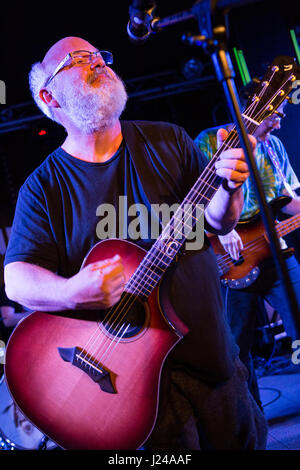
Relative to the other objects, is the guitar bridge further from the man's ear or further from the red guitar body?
the man's ear

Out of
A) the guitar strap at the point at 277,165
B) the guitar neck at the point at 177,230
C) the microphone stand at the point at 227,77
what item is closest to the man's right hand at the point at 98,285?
the guitar neck at the point at 177,230

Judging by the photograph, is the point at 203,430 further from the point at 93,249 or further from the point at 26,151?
the point at 26,151

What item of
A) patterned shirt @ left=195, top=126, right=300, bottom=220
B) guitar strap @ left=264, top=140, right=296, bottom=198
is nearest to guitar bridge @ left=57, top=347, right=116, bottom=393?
patterned shirt @ left=195, top=126, right=300, bottom=220

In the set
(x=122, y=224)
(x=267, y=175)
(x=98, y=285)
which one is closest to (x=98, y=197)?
(x=122, y=224)

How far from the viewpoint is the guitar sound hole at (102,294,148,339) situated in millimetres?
1761

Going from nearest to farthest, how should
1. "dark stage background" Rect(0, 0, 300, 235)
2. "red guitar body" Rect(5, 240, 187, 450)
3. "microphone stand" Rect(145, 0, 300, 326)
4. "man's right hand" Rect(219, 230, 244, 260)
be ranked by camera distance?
"microphone stand" Rect(145, 0, 300, 326)
"red guitar body" Rect(5, 240, 187, 450)
"man's right hand" Rect(219, 230, 244, 260)
"dark stage background" Rect(0, 0, 300, 235)

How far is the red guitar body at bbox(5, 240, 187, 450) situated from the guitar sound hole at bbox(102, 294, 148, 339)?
0.7 inches

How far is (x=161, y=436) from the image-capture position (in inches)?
66.1

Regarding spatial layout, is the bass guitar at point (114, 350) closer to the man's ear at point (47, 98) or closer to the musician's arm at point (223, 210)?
the musician's arm at point (223, 210)

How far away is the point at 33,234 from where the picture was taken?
1.91 meters

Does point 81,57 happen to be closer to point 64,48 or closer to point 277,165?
point 64,48

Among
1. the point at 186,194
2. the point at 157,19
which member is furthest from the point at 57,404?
the point at 157,19

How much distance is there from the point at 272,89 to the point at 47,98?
1.29 metres

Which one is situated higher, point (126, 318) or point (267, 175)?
point (267, 175)
